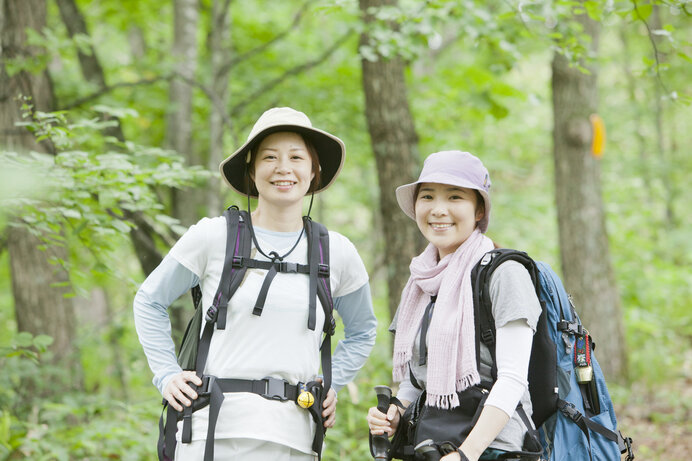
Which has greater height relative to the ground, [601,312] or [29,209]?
[29,209]

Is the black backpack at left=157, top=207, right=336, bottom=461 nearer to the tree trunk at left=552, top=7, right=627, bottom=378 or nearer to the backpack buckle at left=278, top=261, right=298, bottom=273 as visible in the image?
the backpack buckle at left=278, top=261, right=298, bottom=273

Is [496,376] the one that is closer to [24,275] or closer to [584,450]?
[584,450]

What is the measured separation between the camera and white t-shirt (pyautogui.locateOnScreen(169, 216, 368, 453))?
2.33m

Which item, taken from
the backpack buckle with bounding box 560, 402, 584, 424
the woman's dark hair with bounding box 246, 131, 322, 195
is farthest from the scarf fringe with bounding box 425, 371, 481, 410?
the woman's dark hair with bounding box 246, 131, 322, 195

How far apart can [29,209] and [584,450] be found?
10.2 feet

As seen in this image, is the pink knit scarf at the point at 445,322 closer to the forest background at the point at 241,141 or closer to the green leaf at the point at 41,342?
the forest background at the point at 241,141

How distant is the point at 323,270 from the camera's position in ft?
8.22

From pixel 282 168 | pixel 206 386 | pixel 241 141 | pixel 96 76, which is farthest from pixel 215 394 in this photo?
pixel 241 141

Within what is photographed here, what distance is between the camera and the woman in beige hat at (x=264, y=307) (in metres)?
2.34

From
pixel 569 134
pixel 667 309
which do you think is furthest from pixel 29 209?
pixel 667 309

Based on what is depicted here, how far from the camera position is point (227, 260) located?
241 cm

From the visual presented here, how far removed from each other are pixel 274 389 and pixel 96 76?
19.3ft

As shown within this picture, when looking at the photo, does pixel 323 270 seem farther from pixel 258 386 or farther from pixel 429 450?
pixel 429 450

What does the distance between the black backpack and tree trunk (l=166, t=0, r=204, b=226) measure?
5321 millimetres
